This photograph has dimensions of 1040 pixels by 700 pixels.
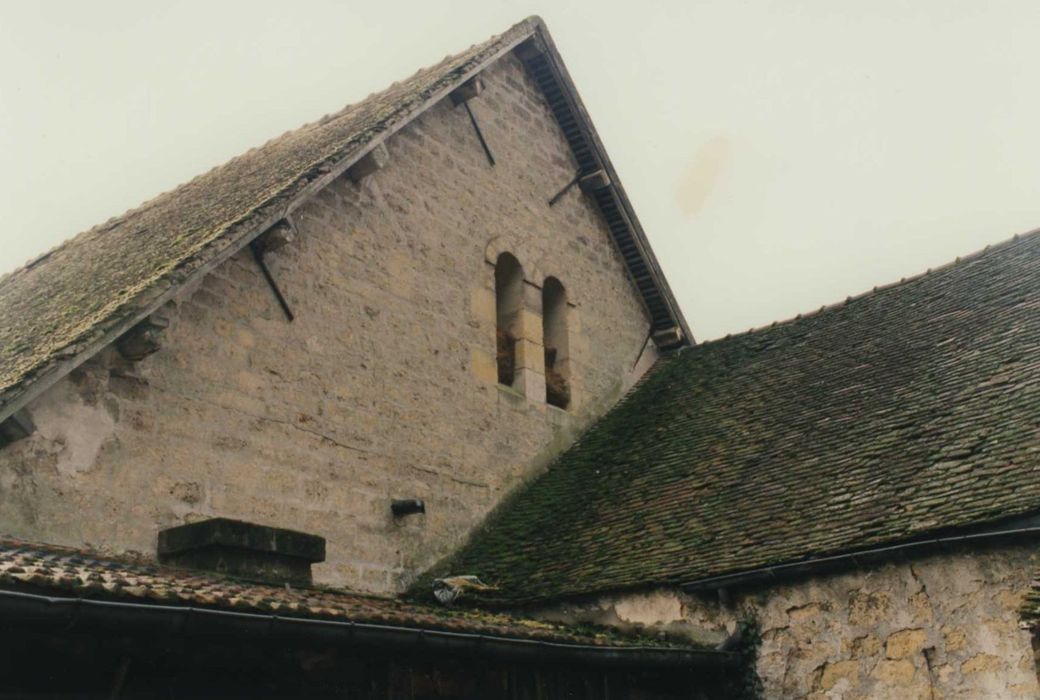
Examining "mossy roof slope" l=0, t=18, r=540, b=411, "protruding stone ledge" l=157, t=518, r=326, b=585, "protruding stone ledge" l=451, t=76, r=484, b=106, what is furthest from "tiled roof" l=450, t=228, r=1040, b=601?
"protruding stone ledge" l=451, t=76, r=484, b=106

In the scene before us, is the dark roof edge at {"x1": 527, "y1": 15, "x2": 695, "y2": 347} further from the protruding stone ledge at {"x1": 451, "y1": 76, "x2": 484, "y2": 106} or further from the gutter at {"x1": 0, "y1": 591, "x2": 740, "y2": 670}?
the gutter at {"x1": 0, "y1": 591, "x2": 740, "y2": 670}

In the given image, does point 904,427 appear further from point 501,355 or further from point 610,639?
point 501,355

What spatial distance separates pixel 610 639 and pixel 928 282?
660 centimetres

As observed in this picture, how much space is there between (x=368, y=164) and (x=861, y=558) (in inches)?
254

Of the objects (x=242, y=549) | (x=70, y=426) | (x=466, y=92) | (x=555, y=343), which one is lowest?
(x=242, y=549)

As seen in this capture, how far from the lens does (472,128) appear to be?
14555 millimetres

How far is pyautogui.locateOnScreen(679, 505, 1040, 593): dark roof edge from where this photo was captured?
8438mm

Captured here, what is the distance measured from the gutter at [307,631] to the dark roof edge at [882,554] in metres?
0.63

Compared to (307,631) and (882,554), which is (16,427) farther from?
(882,554)

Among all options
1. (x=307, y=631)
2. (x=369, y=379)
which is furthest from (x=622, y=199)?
(x=307, y=631)

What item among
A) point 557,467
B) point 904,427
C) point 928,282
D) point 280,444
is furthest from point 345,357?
point 928,282

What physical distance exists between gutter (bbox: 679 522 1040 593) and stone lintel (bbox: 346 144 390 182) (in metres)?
5.49

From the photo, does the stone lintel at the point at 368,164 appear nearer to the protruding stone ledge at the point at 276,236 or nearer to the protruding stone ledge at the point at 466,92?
the protruding stone ledge at the point at 276,236

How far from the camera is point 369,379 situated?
12039 mm
